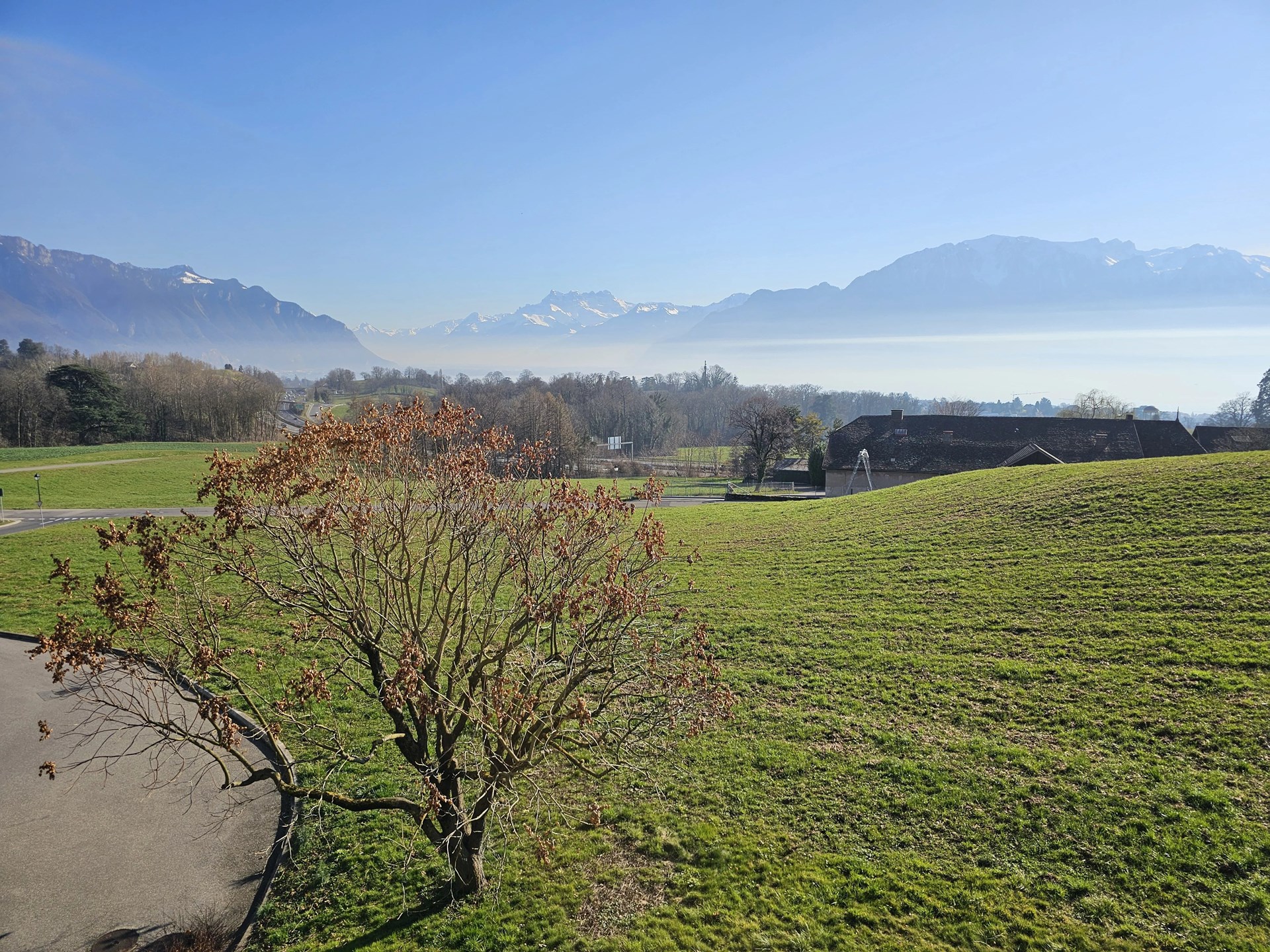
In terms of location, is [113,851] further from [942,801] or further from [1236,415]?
[1236,415]

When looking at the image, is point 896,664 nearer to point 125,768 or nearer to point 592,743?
point 592,743

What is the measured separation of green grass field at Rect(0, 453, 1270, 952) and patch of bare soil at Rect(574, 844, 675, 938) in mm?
28

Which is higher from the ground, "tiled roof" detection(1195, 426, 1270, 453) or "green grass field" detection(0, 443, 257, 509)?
"tiled roof" detection(1195, 426, 1270, 453)

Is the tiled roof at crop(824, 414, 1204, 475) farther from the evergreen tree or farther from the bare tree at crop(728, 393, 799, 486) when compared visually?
the evergreen tree

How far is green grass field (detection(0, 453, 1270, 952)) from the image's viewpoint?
5938 mm

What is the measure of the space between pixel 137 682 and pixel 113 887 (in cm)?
451

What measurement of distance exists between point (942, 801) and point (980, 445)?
3903cm

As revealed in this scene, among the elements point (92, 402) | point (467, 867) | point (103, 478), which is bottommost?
point (467, 867)

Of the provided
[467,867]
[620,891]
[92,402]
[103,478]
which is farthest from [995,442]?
[92,402]

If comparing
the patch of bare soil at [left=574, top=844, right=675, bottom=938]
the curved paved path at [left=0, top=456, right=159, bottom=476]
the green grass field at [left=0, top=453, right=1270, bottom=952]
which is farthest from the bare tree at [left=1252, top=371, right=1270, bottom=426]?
the curved paved path at [left=0, top=456, right=159, bottom=476]

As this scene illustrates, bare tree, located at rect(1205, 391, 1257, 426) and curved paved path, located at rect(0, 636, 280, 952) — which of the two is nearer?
curved paved path, located at rect(0, 636, 280, 952)

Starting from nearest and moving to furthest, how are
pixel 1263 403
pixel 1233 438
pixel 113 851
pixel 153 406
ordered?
pixel 113 851, pixel 1233 438, pixel 153 406, pixel 1263 403

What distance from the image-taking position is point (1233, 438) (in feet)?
143

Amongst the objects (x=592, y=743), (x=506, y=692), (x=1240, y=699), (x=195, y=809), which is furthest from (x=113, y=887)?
(x=1240, y=699)
